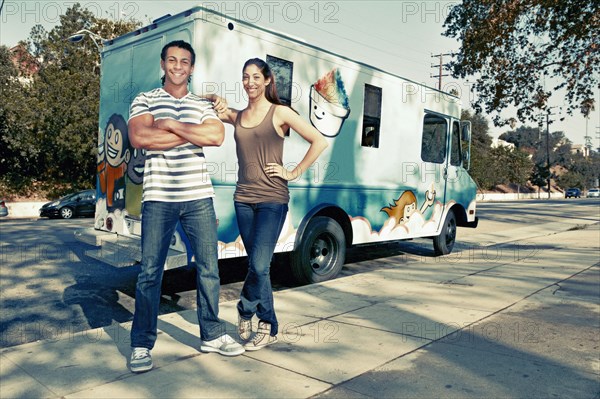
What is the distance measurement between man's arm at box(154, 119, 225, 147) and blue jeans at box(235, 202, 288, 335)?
60 cm

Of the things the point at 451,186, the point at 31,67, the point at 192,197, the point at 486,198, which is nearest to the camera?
the point at 192,197

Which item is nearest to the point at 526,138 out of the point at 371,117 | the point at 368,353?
the point at 371,117

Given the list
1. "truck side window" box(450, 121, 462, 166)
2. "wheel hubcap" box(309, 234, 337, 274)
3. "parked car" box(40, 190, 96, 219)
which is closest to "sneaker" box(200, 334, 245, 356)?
"wheel hubcap" box(309, 234, 337, 274)

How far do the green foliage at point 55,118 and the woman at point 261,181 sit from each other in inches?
977

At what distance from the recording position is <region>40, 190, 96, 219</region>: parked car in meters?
21.6

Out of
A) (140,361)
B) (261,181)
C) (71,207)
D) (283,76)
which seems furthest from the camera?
(71,207)

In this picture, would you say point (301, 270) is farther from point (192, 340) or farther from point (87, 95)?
point (87, 95)

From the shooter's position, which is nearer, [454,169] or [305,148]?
[305,148]

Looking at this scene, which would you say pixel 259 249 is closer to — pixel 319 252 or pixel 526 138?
pixel 319 252

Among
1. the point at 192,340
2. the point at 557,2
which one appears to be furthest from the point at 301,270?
the point at 557,2

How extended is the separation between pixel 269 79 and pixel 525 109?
17.0m

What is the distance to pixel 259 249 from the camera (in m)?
3.82

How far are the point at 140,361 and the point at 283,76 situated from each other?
Result: 13.0ft

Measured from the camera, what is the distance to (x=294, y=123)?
12.8 feet
